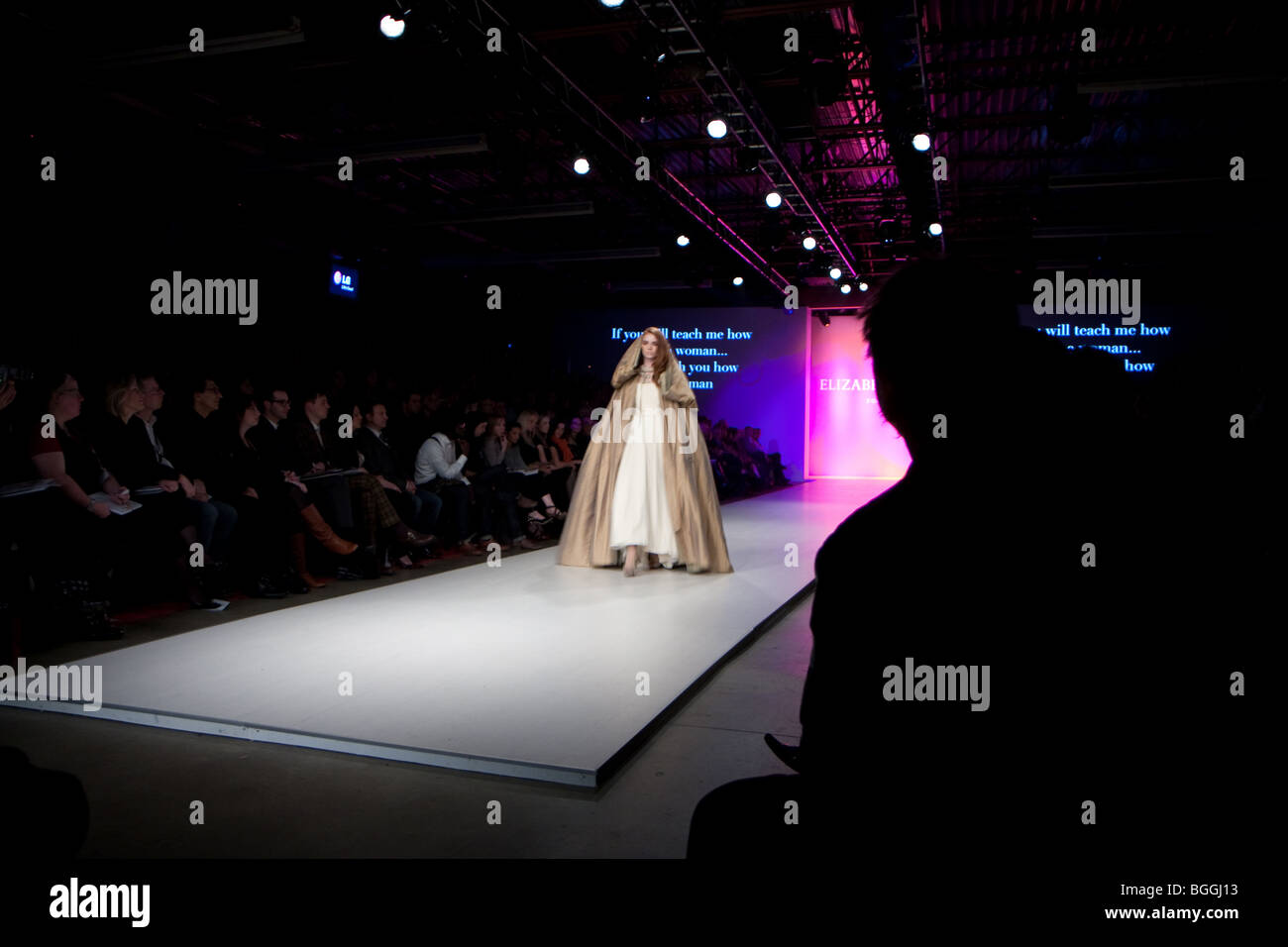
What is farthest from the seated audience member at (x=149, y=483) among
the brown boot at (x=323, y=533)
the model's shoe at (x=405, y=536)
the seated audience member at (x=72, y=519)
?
the model's shoe at (x=405, y=536)

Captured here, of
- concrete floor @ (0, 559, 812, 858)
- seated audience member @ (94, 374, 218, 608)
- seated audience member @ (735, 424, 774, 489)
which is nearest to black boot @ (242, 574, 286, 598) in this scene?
seated audience member @ (94, 374, 218, 608)

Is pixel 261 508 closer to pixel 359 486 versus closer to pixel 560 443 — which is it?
pixel 359 486

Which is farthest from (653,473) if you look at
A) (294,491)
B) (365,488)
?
(294,491)

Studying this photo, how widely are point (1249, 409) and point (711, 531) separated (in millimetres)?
3849

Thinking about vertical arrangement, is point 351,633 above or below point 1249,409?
below

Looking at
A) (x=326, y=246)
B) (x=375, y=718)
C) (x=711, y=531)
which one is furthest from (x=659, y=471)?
(x=326, y=246)

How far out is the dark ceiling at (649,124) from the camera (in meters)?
6.25

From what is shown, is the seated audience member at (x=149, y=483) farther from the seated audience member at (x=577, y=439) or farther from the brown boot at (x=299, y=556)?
the seated audience member at (x=577, y=439)

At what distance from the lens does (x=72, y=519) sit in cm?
384

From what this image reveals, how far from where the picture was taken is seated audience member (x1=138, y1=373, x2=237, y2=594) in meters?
4.53

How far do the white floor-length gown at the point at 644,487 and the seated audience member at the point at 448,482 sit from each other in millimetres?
1718

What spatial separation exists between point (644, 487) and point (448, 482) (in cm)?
200

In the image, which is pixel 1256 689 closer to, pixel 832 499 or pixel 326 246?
pixel 832 499
